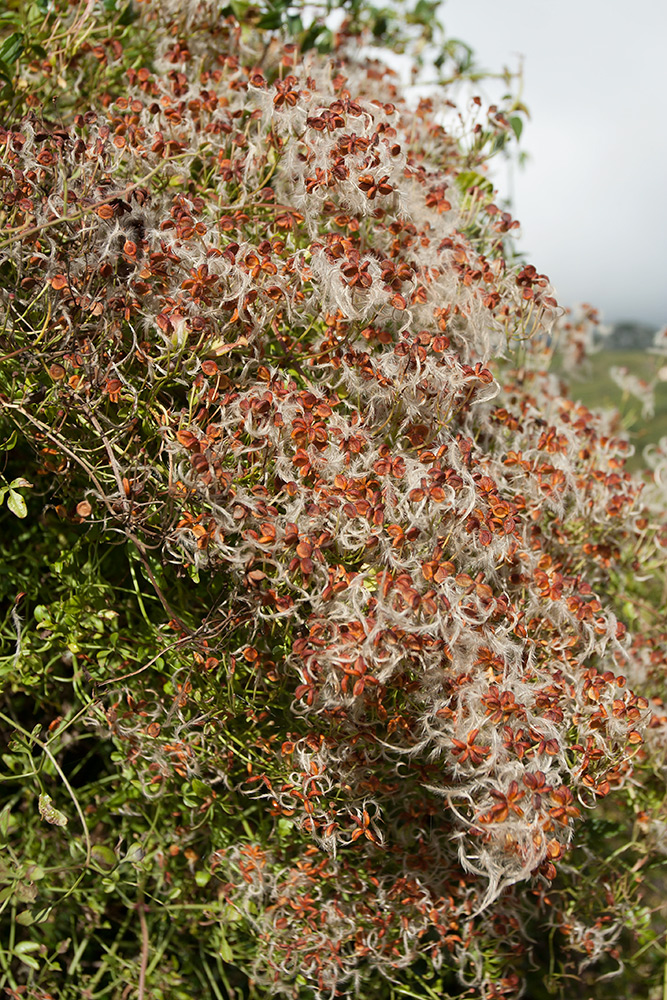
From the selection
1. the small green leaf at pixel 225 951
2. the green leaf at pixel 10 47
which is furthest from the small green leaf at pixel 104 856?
the green leaf at pixel 10 47

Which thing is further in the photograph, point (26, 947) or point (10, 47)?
point (10, 47)

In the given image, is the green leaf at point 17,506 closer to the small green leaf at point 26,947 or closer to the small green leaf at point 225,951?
the small green leaf at point 26,947

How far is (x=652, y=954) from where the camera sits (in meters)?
1.99

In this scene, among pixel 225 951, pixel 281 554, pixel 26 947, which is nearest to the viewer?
pixel 281 554

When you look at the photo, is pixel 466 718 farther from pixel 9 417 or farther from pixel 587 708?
pixel 9 417

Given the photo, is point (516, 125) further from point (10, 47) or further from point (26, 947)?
point (26, 947)

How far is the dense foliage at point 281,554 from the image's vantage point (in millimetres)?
1079

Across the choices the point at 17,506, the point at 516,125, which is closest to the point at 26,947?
the point at 17,506

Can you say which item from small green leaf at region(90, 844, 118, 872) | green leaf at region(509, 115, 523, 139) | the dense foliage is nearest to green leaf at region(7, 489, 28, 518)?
the dense foliage

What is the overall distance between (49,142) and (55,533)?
0.66 metres

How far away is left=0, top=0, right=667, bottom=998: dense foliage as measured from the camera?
1079 mm

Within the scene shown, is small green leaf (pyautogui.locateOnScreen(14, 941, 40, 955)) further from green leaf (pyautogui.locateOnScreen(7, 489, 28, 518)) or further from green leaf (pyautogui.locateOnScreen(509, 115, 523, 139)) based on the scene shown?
green leaf (pyautogui.locateOnScreen(509, 115, 523, 139))

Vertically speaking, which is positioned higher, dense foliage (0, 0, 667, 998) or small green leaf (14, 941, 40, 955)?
dense foliage (0, 0, 667, 998)

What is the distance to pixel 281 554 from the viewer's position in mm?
1077
